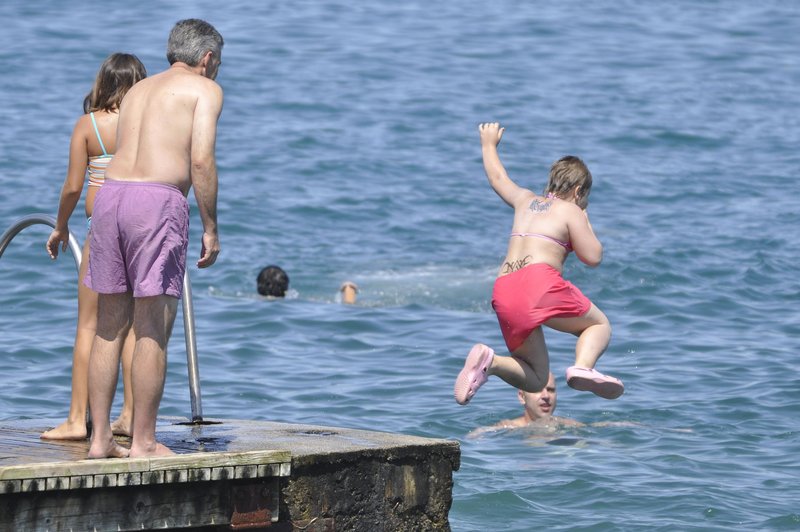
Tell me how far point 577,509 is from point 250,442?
3.45 meters

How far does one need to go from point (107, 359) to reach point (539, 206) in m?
2.85

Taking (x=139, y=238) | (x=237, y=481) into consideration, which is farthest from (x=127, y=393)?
(x=139, y=238)

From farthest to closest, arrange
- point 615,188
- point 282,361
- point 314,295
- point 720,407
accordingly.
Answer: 1. point 615,188
2. point 314,295
3. point 282,361
4. point 720,407

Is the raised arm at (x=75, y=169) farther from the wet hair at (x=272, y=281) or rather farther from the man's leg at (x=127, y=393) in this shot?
the wet hair at (x=272, y=281)

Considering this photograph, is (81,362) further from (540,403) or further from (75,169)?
(540,403)

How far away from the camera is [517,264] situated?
7781mm

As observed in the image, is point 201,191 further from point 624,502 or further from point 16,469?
point 624,502

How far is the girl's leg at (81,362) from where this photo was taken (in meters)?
6.70

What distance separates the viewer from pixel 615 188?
22250 millimetres

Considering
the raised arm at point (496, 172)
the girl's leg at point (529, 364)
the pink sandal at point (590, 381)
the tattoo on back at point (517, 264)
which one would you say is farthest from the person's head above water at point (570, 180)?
the pink sandal at point (590, 381)

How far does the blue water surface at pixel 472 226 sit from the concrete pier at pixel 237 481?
2.26 m

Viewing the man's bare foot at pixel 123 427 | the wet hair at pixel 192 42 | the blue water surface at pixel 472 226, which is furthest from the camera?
the blue water surface at pixel 472 226

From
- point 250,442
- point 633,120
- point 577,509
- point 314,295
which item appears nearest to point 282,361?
point 314,295

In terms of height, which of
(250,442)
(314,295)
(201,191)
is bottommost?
(314,295)
